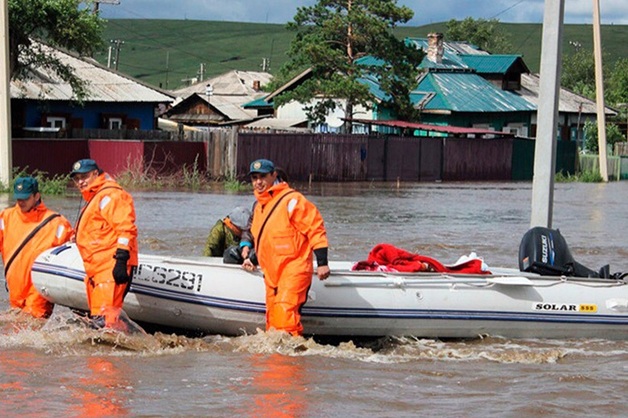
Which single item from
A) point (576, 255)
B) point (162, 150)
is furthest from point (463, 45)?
point (576, 255)

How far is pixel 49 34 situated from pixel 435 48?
2311cm

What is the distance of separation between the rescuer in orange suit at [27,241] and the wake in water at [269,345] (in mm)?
180

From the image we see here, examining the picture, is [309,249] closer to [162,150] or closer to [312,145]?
[162,150]

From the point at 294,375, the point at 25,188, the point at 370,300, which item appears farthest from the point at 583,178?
the point at 294,375

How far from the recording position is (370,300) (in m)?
10.5

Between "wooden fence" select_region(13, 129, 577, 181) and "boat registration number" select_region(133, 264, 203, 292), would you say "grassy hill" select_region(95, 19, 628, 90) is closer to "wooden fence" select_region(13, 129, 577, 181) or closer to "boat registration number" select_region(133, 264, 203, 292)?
"wooden fence" select_region(13, 129, 577, 181)

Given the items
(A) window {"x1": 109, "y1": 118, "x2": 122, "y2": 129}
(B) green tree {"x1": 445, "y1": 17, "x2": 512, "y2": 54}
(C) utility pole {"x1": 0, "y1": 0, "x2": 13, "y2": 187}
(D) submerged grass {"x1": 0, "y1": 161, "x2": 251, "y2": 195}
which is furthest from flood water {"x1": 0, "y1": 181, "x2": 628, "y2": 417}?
(B) green tree {"x1": 445, "y1": 17, "x2": 512, "y2": 54}

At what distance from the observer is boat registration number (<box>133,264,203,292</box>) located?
33.9 ft

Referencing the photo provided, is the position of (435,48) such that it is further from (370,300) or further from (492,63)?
(370,300)

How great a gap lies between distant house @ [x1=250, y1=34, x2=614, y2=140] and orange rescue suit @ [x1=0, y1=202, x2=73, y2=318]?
36.3 m

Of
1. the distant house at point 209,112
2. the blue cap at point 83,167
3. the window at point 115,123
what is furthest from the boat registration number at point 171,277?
the distant house at point 209,112

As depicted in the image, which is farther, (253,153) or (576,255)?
(253,153)

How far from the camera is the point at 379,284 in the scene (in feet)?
34.5

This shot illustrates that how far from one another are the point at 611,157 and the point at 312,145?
15.8m
